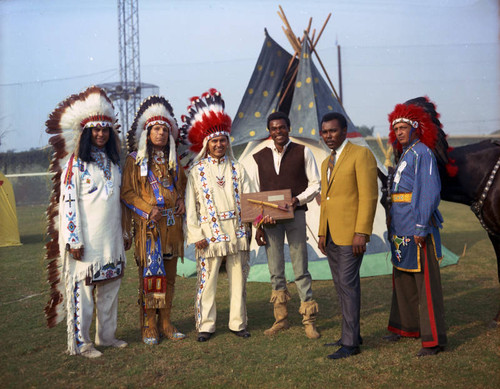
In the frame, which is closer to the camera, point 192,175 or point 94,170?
point 94,170

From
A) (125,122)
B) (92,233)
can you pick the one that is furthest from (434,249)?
(125,122)

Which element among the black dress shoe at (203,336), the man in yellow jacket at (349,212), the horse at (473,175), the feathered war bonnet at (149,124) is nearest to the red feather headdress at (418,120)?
the horse at (473,175)

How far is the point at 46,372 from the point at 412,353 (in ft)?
9.30

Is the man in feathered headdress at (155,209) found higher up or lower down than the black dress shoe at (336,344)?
higher up

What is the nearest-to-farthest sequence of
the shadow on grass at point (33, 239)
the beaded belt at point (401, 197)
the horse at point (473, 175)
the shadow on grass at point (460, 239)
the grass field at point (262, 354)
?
the grass field at point (262, 354)
the beaded belt at point (401, 197)
the horse at point (473, 175)
the shadow on grass at point (460, 239)
the shadow on grass at point (33, 239)

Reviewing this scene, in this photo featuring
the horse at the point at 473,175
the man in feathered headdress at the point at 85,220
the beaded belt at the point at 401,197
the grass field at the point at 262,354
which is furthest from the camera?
the horse at the point at 473,175

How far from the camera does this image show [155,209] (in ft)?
13.2

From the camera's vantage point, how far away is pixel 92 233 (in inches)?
151

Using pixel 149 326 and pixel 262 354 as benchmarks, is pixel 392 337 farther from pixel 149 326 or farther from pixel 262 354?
pixel 149 326

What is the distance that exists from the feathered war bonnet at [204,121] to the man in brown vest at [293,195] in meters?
0.43

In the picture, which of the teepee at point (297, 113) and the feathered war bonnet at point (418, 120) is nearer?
the feathered war bonnet at point (418, 120)

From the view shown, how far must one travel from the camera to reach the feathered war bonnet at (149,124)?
4113 mm

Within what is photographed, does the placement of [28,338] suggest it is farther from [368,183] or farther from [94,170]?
[368,183]

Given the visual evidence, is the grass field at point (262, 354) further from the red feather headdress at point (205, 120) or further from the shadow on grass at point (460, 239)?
the shadow on grass at point (460, 239)
